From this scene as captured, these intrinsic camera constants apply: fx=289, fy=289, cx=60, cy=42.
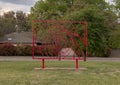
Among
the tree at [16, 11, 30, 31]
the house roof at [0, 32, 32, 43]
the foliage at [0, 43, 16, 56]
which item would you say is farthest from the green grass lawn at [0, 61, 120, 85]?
the tree at [16, 11, 30, 31]

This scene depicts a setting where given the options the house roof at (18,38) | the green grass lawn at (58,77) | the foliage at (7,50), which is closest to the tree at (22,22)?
the house roof at (18,38)

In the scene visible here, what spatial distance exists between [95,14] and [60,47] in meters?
21.3

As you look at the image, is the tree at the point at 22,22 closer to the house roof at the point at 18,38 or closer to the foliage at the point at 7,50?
the house roof at the point at 18,38

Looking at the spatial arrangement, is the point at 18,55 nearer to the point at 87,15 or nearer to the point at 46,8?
the point at 87,15

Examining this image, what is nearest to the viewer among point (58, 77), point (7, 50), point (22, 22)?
point (58, 77)

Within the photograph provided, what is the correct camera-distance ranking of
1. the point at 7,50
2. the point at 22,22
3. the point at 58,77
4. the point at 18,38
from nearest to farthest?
the point at 58,77 < the point at 7,50 < the point at 18,38 < the point at 22,22

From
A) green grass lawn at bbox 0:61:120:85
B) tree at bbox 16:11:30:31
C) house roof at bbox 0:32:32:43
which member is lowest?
green grass lawn at bbox 0:61:120:85

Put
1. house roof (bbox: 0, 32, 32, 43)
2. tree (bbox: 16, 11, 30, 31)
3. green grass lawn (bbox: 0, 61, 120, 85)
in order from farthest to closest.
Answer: tree (bbox: 16, 11, 30, 31) < house roof (bbox: 0, 32, 32, 43) < green grass lawn (bbox: 0, 61, 120, 85)

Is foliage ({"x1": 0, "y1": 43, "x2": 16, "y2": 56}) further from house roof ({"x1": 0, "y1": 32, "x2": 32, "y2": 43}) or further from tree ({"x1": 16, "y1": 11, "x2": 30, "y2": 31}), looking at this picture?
tree ({"x1": 16, "y1": 11, "x2": 30, "y2": 31})

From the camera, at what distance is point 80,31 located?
1583 inches

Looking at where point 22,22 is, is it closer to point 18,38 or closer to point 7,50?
point 18,38

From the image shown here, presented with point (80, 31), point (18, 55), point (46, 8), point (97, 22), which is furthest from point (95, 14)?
point (46, 8)

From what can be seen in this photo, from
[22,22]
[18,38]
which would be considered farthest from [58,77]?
[22,22]

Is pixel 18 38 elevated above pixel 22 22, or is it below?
below
